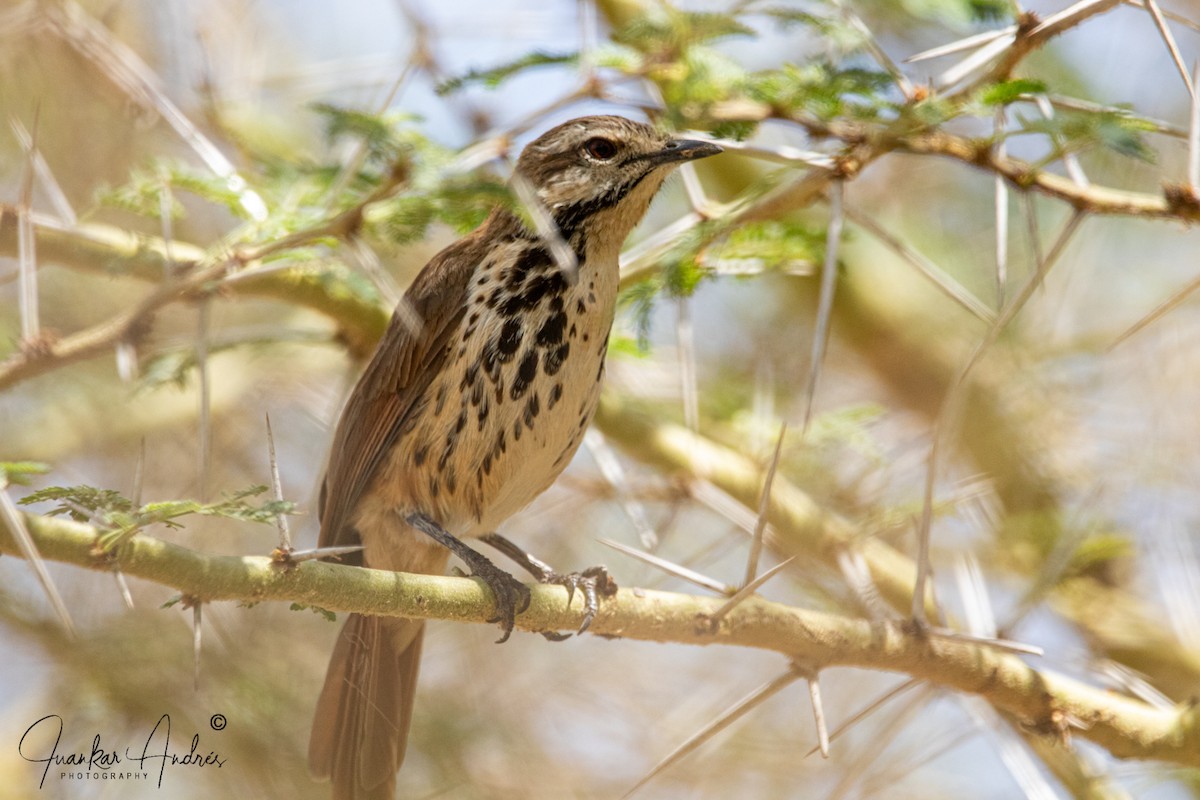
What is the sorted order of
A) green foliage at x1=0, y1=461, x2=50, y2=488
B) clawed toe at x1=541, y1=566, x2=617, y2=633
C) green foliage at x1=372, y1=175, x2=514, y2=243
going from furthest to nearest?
clawed toe at x1=541, y1=566, x2=617, y2=633
green foliage at x1=372, y1=175, x2=514, y2=243
green foliage at x1=0, y1=461, x2=50, y2=488

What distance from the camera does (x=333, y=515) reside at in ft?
15.6

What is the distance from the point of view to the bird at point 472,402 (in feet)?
13.9

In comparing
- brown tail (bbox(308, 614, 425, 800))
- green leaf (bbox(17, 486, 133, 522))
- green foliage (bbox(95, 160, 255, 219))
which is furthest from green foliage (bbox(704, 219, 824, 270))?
green leaf (bbox(17, 486, 133, 522))

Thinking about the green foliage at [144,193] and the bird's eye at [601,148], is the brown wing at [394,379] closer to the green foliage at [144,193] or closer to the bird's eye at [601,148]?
the bird's eye at [601,148]

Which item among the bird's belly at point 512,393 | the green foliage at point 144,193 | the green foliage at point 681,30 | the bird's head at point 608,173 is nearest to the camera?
the green foliage at point 144,193

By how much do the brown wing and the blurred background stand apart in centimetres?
23

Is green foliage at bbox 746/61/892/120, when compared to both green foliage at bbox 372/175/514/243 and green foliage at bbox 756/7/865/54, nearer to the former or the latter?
green foliage at bbox 756/7/865/54

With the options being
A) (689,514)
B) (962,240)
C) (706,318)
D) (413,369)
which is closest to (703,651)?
(689,514)

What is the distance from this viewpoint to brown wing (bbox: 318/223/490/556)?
4441 millimetres

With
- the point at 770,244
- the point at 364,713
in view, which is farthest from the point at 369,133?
the point at 364,713

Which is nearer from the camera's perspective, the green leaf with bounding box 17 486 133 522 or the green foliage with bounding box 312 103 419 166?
the green leaf with bounding box 17 486 133 522

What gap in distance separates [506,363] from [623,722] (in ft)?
10.1

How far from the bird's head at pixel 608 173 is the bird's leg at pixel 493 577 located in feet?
3.88

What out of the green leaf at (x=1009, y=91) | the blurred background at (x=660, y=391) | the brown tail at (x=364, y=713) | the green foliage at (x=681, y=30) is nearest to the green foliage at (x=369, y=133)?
the blurred background at (x=660, y=391)
